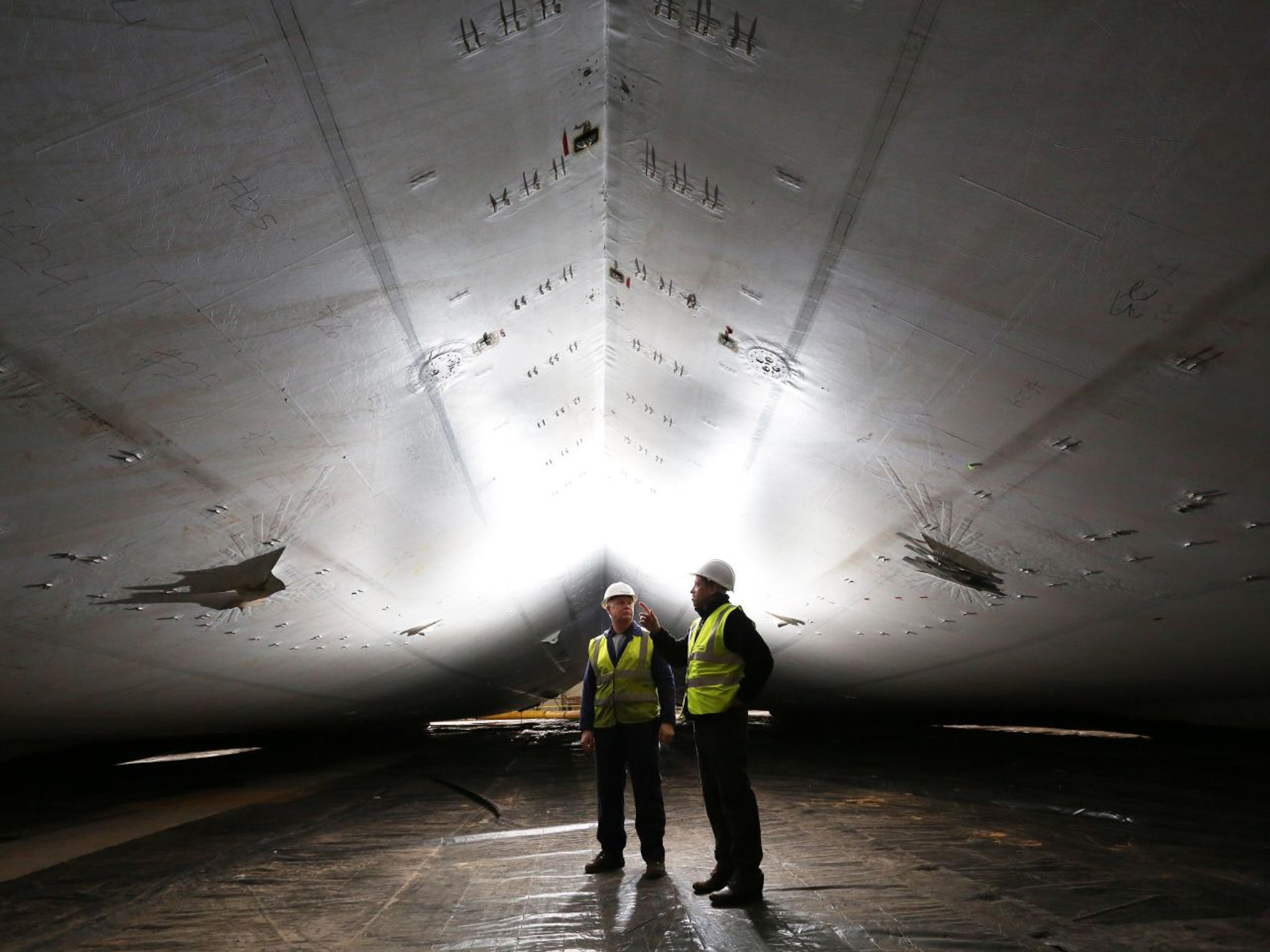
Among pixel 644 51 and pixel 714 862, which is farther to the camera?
pixel 714 862

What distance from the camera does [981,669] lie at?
7449 mm

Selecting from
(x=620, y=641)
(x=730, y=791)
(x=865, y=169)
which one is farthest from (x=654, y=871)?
(x=865, y=169)

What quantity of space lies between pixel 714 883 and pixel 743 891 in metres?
0.19

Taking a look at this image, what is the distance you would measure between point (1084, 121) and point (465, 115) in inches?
63.6

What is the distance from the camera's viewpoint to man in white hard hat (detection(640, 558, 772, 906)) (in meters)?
3.10

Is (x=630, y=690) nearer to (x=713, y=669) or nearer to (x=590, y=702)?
(x=590, y=702)

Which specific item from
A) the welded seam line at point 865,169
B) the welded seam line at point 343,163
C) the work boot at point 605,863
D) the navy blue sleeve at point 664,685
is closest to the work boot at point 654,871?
the work boot at point 605,863

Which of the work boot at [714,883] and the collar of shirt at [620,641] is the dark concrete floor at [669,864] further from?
the collar of shirt at [620,641]

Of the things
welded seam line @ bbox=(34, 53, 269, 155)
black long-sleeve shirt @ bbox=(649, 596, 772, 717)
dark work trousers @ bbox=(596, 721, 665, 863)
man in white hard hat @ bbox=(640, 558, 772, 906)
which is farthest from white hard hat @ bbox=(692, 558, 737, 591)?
welded seam line @ bbox=(34, 53, 269, 155)

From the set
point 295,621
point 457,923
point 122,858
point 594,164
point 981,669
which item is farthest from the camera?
point 981,669

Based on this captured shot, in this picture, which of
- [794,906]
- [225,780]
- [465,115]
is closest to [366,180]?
[465,115]

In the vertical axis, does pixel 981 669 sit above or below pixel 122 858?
above

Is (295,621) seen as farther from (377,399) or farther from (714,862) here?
(714,862)

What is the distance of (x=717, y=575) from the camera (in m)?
3.48
